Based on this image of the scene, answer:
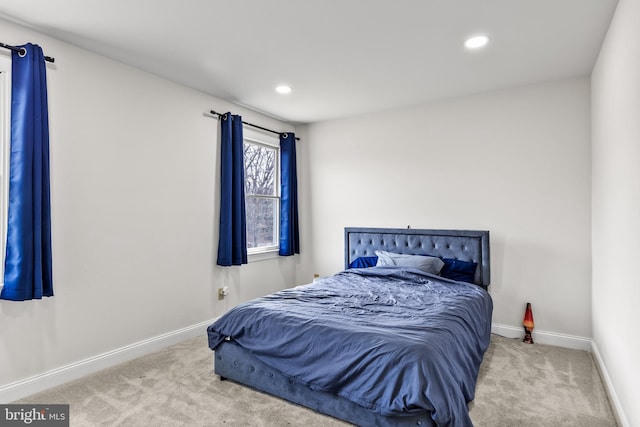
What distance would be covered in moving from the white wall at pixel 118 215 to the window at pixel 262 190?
1.97ft

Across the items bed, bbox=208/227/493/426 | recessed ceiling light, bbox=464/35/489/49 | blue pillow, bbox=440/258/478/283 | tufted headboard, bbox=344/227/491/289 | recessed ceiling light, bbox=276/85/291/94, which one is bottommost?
bed, bbox=208/227/493/426

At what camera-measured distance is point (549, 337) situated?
137 inches

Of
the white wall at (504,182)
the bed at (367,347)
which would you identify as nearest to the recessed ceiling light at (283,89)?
the white wall at (504,182)

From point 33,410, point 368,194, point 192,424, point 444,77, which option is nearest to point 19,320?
point 33,410

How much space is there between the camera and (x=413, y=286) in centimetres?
334

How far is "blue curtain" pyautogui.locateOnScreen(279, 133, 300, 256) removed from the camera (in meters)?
4.83

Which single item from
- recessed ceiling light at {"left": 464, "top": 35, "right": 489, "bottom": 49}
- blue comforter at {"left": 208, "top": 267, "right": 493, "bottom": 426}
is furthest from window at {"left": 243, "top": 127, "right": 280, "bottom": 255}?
recessed ceiling light at {"left": 464, "top": 35, "right": 489, "bottom": 49}

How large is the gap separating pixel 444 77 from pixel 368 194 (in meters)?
1.69

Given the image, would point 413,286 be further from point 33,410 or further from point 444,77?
point 33,410

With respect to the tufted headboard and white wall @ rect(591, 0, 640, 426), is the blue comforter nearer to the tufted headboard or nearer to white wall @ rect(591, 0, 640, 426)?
the tufted headboard

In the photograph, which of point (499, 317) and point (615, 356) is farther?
point (499, 317)

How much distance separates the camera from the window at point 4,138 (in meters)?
2.42

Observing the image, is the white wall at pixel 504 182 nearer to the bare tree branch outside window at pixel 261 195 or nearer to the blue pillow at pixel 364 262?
the blue pillow at pixel 364 262

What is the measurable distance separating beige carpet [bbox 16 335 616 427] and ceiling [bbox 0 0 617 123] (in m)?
2.46
